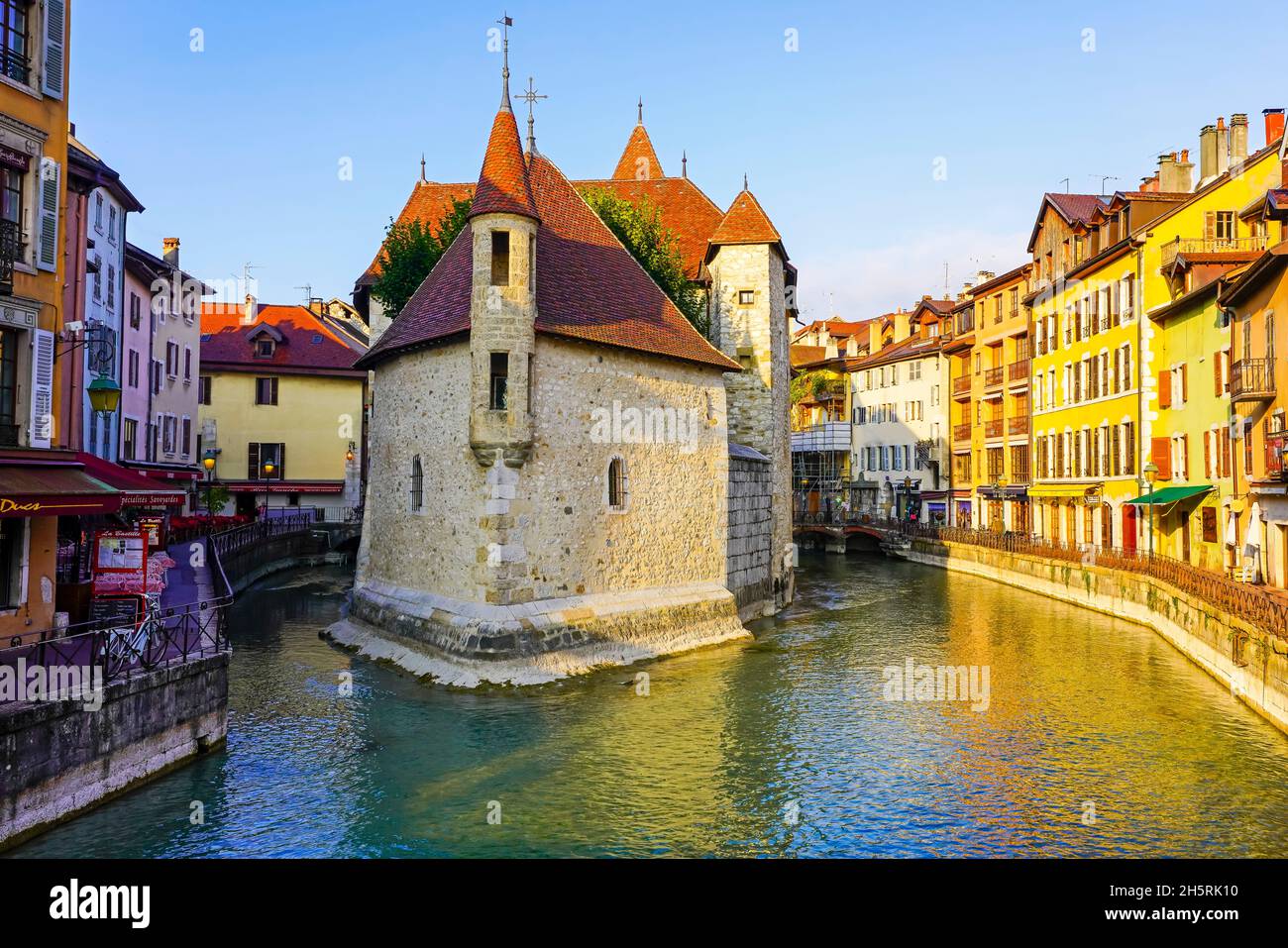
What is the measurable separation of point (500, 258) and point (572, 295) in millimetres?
2353

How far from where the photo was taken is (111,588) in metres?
14.6

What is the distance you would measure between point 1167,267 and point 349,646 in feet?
95.3

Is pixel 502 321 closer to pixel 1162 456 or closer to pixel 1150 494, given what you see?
pixel 1150 494

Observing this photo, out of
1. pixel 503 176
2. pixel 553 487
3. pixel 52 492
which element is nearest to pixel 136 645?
pixel 52 492

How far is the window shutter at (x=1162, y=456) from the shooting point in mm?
32500

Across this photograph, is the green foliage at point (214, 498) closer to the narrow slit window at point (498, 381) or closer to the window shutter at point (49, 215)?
the narrow slit window at point (498, 381)

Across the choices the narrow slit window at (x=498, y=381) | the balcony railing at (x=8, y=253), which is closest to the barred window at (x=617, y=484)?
the narrow slit window at (x=498, y=381)

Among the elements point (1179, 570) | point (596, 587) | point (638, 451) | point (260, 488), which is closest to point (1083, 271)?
point (1179, 570)

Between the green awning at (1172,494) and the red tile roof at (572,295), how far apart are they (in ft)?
48.1

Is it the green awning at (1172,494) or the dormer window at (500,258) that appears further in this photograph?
the green awning at (1172,494)

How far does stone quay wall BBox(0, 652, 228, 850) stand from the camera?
10383 millimetres

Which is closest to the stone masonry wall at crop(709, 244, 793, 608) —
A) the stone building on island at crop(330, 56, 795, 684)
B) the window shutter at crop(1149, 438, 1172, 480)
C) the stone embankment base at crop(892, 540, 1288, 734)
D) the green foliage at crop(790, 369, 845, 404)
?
the stone building on island at crop(330, 56, 795, 684)

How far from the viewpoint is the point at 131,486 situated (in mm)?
15797

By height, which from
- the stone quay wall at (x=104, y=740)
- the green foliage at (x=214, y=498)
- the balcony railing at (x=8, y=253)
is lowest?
the stone quay wall at (x=104, y=740)
